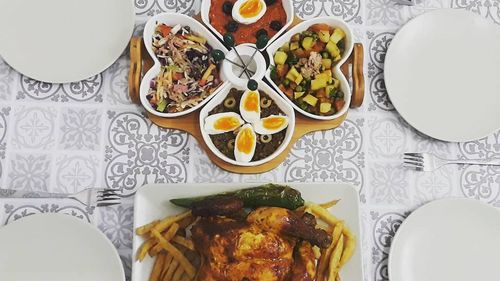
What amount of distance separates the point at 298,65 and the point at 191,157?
41 cm

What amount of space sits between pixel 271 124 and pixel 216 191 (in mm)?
245

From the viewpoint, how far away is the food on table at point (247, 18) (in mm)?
1894

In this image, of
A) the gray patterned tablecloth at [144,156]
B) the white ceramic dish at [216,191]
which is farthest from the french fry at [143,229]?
the gray patterned tablecloth at [144,156]

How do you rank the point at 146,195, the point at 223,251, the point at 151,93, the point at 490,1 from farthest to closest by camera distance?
the point at 490,1, the point at 151,93, the point at 146,195, the point at 223,251

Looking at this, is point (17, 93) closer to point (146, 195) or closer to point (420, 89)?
point (146, 195)

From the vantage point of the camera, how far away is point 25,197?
1.82 meters

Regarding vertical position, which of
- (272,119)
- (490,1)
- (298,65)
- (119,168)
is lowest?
(119,168)

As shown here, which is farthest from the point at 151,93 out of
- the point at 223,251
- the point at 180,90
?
the point at 223,251

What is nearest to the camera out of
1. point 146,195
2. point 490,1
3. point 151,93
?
point 146,195

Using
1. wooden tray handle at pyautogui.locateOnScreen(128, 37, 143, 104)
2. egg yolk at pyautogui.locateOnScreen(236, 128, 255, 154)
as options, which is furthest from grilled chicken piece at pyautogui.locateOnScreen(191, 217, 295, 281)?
wooden tray handle at pyautogui.locateOnScreen(128, 37, 143, 104)

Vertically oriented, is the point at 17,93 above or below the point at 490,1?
below

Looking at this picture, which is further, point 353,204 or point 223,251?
point 353,204

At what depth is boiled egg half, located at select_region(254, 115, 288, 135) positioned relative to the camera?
71.7 inches

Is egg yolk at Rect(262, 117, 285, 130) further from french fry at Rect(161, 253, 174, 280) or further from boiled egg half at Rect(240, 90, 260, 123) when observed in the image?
french fry at Rect(161, 253, 174, 280)
